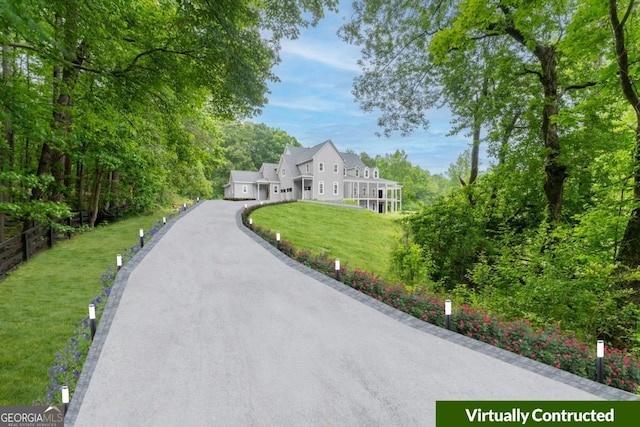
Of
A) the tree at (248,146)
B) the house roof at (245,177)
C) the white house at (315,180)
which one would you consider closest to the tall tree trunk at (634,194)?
the white house at (315,180)

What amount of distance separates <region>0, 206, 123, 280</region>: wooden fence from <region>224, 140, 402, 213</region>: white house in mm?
29544

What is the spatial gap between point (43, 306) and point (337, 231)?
18.7 metres

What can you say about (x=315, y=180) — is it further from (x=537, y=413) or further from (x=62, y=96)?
(x=537, y=413)

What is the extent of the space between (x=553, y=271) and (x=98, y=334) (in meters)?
11.3

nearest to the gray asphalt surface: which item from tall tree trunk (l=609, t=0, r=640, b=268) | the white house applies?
tall tree trunk (l=609, t=0, r=640, b=268)

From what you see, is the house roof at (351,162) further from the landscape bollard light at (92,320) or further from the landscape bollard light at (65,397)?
the landscape bollard light at (65,397)

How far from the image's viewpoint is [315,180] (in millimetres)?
45344

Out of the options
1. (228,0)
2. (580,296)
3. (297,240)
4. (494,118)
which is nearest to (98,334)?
(228,0)

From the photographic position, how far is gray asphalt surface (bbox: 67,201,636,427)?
4699 mm

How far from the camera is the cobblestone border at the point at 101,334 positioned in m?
4.88

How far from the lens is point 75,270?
1438cm

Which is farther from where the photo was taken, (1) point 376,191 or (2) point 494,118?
(1) point 376,191

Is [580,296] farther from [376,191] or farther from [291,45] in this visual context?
[376,191]

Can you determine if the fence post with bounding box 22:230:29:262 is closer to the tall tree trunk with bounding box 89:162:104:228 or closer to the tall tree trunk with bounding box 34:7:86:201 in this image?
the tall tree trunk with bounding box 34:7:86:201
